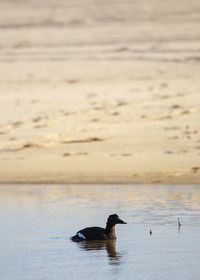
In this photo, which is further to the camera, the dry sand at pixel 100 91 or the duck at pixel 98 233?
the dry sand at pixel 100 91

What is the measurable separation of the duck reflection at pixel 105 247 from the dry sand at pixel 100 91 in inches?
164

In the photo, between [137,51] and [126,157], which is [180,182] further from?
[137,51]

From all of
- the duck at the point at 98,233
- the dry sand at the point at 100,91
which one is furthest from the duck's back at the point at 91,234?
the dry sand at the point at 100,91

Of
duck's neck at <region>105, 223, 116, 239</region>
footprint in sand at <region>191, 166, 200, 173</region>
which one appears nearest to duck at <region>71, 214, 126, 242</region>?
duck's neck at <region>105, 223, 116, 239</region>

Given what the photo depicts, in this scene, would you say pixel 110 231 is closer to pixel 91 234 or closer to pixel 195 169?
pixel 91 234

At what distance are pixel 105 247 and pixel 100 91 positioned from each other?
10172 millimetres

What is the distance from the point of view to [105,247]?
9469 millimetres

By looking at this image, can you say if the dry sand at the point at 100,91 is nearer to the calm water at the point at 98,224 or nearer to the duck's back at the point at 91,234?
the calm water at the point at 98,224

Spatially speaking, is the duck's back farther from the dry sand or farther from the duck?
the dry sand

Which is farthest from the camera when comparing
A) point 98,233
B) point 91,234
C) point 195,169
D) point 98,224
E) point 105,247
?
point 195,169

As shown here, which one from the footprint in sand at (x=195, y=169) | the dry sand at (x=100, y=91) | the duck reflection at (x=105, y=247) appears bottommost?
the duck reflection at (x=105, y=247)

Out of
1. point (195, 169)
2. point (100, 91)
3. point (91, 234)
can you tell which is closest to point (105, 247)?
point (91, 234)

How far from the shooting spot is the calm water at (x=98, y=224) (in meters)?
8.06

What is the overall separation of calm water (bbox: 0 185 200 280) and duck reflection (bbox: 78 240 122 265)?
14mm
